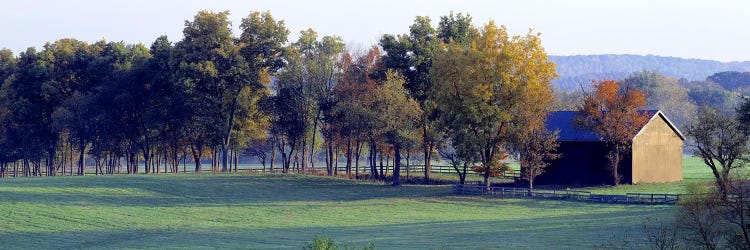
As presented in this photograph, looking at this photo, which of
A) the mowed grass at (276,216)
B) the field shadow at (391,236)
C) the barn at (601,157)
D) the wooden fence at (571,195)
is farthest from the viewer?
the barn at (601,157)

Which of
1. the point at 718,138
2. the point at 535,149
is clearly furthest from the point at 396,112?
the point at 718,138

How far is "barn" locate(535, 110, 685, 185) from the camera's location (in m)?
71.7

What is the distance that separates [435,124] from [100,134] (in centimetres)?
3648

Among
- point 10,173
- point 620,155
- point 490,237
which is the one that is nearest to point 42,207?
point 490,237

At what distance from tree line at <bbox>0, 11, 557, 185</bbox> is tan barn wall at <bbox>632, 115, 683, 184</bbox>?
913 centimetres

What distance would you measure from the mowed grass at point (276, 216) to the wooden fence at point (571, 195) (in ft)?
5.43

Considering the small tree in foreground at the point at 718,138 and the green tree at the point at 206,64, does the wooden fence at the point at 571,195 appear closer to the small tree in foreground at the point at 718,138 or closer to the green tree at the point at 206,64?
the small tree in foreground at the point at 718,138

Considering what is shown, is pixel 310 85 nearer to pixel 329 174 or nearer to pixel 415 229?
pixel 329 174

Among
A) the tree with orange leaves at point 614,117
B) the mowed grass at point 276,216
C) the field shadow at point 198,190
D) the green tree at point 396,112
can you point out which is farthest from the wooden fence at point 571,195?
the tree with orange leaves at point 614,117

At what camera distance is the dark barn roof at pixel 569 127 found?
72062 mm

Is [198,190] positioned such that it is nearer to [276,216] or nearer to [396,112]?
[276,216]

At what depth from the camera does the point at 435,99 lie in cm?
7012

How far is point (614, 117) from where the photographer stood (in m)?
69.8

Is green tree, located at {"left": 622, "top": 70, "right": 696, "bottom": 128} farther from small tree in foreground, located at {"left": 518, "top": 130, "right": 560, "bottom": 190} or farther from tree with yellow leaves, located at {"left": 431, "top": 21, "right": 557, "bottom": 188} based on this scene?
tree with yellow leaves, located at {"left": 431, "top": 21, "right": 557, "bottom": 188}
